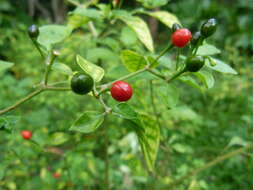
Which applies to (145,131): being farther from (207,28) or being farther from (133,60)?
(207,28)

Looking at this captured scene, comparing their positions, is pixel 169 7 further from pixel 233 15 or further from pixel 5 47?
pixel 5 47

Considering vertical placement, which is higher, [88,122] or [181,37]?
[181,37]

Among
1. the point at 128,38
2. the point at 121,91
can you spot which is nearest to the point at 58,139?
the point at 128,38

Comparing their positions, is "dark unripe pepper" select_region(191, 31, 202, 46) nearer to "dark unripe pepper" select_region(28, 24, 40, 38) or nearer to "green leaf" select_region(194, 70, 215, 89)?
"green leaf" select_region(194, 70, 215, 89)

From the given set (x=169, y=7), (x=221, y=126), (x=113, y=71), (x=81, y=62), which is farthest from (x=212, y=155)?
(x=169, y=7)

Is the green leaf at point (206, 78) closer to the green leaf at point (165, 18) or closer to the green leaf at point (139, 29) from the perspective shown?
the green leaf at point (139, 29)

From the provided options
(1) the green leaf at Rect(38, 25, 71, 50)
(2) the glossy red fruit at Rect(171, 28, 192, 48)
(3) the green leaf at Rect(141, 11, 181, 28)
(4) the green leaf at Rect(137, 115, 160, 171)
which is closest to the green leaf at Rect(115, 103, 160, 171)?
(4) the green leaf at Rect(137, 115, 160, 171)
